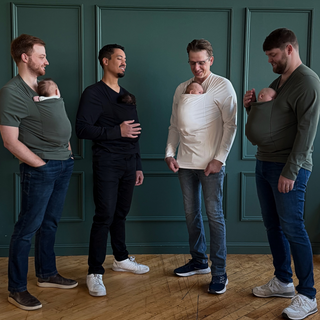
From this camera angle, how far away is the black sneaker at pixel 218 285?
2412mm

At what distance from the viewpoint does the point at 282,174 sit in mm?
2021

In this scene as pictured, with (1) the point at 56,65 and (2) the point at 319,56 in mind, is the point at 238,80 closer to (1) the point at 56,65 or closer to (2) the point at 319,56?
(2) the point at 319,56

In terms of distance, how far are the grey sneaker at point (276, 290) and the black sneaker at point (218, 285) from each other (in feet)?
0.68

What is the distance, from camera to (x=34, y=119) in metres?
2.22

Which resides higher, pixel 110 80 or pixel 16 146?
pixel 110 80

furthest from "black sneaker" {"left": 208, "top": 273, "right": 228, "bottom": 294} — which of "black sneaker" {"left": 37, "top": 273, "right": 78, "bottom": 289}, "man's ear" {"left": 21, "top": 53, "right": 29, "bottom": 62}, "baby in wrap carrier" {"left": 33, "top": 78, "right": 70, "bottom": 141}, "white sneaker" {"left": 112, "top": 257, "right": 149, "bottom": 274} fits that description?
"man's ear" {"left": 21, "top": 53, "right": 29, "bottom": 62}

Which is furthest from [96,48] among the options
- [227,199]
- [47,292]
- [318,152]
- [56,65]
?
[318,152]

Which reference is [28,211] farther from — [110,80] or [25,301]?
[110,80]

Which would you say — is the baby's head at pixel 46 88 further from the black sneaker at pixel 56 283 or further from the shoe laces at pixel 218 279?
the shoe laces at pixel 218 279

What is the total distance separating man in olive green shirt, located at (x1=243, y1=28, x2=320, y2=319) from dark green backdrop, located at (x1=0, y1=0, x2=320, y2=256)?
1.05m

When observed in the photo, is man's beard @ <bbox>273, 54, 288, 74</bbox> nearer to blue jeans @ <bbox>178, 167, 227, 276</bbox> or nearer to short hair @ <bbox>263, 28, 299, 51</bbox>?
short hair @ <bbox>263, 28, 299, 51</bbox>

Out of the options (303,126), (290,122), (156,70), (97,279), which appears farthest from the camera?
(156,70)

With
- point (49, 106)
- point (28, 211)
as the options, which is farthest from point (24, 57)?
point (28, 211)

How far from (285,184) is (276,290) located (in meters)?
0.84
